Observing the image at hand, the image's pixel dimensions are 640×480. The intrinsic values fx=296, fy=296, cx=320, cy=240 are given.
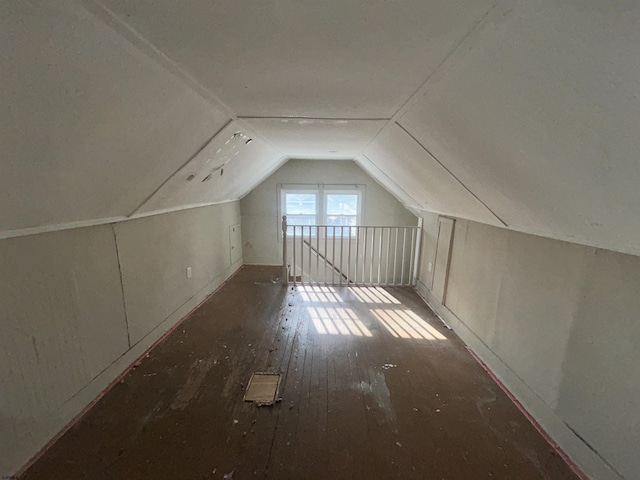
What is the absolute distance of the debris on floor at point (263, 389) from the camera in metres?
2.08

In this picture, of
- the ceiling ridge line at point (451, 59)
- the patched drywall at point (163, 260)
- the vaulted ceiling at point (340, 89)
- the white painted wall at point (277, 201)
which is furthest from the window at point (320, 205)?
the ceiling ridge line at point (451, 59)

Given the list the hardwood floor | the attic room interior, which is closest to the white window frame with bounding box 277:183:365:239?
the attic room interior

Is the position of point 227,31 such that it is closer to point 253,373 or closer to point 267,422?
point 267,422

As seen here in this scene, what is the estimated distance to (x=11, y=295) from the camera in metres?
1.48

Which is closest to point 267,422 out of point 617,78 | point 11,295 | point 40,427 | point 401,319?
point 40,427

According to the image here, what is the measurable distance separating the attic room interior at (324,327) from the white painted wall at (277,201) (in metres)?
2.35

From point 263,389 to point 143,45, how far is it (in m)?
2.15

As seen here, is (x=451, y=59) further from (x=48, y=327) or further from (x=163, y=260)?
(x=163, y=260)

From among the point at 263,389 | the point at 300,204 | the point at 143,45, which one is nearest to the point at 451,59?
the point at 143,45

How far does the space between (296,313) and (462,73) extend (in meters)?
2.97

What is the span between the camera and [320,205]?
5648 millimetres

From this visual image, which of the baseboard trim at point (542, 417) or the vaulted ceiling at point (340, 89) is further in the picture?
the baseboard trim at point (542, 417)

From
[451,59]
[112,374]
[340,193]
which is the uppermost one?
Answer: [451,59]

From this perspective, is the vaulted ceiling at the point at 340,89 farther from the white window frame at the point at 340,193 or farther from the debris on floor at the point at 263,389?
the white window frame at the point at 340,193
